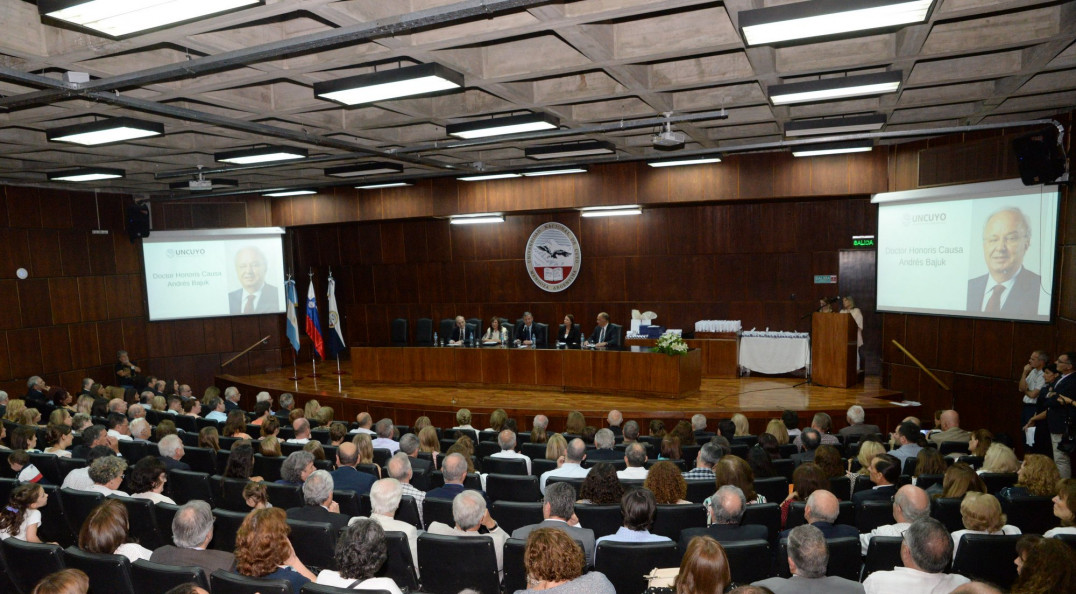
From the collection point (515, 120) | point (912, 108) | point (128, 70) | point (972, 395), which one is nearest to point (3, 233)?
point (128, 70)

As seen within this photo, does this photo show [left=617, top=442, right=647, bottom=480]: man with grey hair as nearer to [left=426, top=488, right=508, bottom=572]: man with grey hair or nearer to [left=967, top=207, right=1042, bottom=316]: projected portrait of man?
[left=426, top=488, right=508, bottom=572]: man with grey hair

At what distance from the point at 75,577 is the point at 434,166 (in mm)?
8574

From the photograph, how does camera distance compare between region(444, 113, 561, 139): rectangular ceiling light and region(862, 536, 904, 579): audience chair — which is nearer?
region(862, 536, 904, 579): audience chair

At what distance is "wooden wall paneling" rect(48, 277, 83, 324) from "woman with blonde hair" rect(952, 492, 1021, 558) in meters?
14.1

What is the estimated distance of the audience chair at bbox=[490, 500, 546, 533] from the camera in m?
4.10

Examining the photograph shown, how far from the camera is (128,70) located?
532 cm

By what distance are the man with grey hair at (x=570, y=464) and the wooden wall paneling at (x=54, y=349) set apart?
35.7 ft

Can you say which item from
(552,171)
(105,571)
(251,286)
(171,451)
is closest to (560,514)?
(105,571)

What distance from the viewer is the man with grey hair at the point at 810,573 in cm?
289

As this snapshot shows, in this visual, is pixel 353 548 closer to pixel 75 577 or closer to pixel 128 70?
pixel 75 577

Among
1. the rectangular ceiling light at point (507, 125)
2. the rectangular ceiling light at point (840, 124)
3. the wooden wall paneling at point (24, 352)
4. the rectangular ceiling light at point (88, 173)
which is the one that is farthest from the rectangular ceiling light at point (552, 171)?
the wooden wall paneling at point (24, 352)

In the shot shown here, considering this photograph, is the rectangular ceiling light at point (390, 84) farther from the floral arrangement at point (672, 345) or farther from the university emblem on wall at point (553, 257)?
the university emblem on wall at point (553, 257)

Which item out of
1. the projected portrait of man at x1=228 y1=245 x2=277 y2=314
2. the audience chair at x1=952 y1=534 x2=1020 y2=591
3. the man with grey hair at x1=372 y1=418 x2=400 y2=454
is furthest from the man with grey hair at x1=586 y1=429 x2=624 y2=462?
the projected portrait of man at x1=228 y1=245 x2=277 y2=314

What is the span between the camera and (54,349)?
11.8 metres
